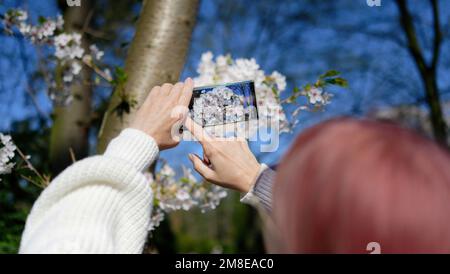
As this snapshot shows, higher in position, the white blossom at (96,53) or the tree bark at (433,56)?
the tree bark at (433,56)

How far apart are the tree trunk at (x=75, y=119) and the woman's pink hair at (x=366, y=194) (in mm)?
2874

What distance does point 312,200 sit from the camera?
0.56 m

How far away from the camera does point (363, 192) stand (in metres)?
0.54

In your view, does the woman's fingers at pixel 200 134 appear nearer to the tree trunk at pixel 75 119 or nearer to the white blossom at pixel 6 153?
the white blossom at pixel 6 153

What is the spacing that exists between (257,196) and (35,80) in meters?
3.57

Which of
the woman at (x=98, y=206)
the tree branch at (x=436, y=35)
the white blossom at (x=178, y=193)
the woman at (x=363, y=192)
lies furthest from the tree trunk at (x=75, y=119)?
the tree branch at (x=436, y=35)

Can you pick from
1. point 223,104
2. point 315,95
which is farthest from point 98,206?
point 315,95

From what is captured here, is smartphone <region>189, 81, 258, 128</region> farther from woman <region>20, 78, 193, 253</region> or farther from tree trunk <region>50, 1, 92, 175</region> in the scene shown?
tree trunk <region>50, 1, 92, 175</region>

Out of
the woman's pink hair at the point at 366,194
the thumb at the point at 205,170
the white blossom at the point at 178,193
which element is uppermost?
the woman's pink hair at the point at 366,194

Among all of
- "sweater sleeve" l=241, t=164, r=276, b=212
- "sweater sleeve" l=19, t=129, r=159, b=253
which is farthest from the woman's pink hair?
"sweater sleeve" l=241, t=164, r=276, b=212

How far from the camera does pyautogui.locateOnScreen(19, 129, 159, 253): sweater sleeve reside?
77cm

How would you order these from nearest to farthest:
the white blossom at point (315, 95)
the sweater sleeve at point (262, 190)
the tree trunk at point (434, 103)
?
the sweater sleeve at point (262, 190)
the white blossom at point (315, 95)
the tree trunk at point (434, 103)

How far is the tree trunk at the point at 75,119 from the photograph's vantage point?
3.35 metres
